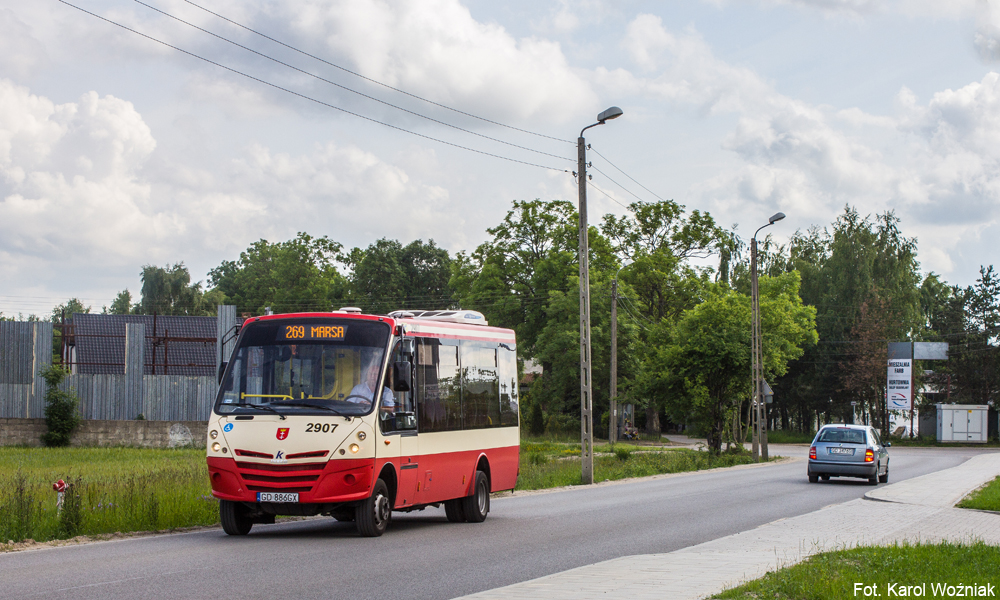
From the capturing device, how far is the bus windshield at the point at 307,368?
12453mm

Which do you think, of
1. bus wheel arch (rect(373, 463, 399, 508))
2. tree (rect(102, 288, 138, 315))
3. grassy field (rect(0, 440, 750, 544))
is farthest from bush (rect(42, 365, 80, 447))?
tree (rect(102, 288, 138, 315))

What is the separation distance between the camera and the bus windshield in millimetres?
12453

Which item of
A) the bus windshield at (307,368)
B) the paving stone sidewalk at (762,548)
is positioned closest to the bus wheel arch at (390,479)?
the bus windshield at (307,368)

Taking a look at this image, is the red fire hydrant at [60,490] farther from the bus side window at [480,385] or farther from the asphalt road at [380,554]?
the bus side window at [480,385]

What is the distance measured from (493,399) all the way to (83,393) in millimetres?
29889

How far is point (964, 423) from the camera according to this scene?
228 ft

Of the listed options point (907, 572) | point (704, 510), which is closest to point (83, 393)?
point (704, 510)

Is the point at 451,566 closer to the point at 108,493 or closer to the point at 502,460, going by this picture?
the point at 502,460

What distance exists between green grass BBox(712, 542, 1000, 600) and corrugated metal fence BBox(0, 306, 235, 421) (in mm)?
33731

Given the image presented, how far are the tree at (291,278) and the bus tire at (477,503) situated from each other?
6228 centimetres

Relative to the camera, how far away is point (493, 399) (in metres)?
15.9

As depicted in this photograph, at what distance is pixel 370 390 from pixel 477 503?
3514 millimetres

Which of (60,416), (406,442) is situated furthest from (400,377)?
(60,416)

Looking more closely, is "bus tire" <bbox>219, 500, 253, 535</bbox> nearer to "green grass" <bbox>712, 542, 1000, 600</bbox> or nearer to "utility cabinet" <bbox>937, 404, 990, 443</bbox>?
"green grass" <bbox>712, 542, 1000, 600</bbox>
